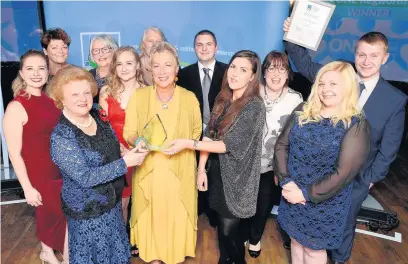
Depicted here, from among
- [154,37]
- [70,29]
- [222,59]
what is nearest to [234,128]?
[154,37]

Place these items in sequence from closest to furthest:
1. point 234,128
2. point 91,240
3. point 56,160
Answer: point 56,160, point 91,240, point 234,128

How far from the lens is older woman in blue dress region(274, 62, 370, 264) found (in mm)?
1961

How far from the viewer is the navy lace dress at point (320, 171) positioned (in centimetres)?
196

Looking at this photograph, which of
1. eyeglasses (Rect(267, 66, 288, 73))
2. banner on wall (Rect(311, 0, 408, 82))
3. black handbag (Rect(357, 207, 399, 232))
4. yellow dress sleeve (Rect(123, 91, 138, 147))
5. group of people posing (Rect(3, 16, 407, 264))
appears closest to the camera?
group of people posing (Rect(3, 16, 407, 264))

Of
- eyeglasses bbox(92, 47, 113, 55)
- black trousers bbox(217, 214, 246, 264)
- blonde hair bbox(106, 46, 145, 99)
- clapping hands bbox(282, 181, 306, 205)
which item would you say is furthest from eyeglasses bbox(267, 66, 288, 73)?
eyeglasses bbox(92, 47, 113, 55)

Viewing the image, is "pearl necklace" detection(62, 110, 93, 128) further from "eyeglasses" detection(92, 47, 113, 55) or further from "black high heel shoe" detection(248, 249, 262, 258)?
"black high heel shoe" detection(248, 249, 262, 258)

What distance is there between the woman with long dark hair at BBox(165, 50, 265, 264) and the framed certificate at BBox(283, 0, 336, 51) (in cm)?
52

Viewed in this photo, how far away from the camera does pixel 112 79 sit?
271 centimetres

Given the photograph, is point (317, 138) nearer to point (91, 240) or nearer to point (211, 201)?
point (211, 201)

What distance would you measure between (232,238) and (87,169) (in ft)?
3.92

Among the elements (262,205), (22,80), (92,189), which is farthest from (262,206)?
(22,80)

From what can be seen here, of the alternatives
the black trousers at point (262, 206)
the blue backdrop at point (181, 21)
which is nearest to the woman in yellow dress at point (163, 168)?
the black trousers at point (262, 206)

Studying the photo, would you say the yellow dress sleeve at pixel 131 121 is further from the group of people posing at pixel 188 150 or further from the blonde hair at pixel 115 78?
the blonde hair at pixel 115 78

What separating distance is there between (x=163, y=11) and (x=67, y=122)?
105 inches
